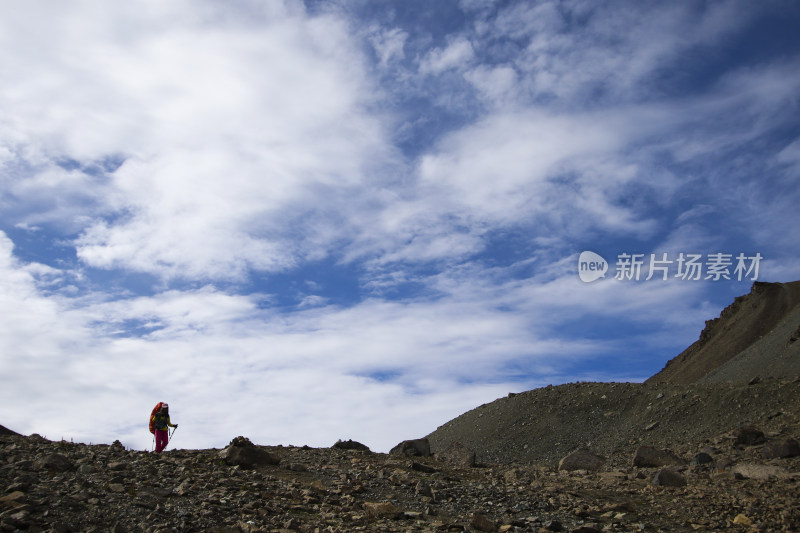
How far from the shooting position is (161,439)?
1784 cm

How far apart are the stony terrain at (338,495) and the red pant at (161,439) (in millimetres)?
2578

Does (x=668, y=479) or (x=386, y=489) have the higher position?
(x=386, y=489)

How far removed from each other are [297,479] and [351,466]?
209cm

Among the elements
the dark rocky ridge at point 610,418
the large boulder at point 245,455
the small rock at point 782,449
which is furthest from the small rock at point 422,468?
the dark rocky ridge at point 610,418

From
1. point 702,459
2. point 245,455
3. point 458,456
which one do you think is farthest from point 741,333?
point 245,455

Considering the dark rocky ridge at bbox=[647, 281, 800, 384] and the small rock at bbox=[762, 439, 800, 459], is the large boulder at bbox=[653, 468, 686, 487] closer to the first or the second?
the small rock at bbox=[762, 439, 800, 459]

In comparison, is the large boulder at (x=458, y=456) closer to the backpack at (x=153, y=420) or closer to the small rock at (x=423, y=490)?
the small rock at (x=423, y=490)

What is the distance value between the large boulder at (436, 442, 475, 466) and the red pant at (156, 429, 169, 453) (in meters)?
7.99

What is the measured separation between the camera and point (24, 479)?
34.1 ft

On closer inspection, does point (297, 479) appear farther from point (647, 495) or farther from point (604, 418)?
point (604, 418)

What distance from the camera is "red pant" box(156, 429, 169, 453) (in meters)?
17.8

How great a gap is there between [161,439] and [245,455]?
493cm

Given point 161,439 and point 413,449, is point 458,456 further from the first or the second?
point 161,439

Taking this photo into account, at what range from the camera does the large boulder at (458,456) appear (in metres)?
18.7
